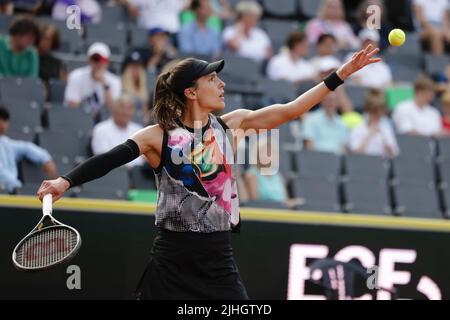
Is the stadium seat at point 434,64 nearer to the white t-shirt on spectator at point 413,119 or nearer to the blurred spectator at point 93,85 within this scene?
the white t-shirt on spectator at point 413,119

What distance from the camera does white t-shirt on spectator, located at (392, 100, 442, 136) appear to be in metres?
10.9

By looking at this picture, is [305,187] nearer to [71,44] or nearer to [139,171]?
[139,171]

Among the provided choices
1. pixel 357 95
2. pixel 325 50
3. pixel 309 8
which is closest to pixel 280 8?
pixel 309 8

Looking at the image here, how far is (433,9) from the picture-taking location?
1347cm

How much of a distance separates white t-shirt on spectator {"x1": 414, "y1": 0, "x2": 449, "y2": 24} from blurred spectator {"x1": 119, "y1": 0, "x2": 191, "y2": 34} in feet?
12.3

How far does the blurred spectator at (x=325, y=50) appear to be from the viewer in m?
11.5

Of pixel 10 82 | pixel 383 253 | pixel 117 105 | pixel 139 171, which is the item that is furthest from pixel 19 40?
pixel 383 253

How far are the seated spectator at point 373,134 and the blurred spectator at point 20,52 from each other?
342 cm

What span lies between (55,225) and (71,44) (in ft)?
20.4

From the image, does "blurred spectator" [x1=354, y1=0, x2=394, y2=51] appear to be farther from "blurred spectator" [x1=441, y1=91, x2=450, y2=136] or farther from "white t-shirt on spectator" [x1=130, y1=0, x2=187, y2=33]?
"white t-shirt on spectator" [x1=130, y1=0, x2=187, y2=33]

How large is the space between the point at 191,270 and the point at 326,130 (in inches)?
219

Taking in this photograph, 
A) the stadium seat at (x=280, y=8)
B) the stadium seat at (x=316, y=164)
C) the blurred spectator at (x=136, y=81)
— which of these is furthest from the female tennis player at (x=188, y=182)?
the stadium seat at (x=280, y=8)

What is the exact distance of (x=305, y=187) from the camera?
30.5ft

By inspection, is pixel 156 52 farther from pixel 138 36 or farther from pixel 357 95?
pixel 357 95
